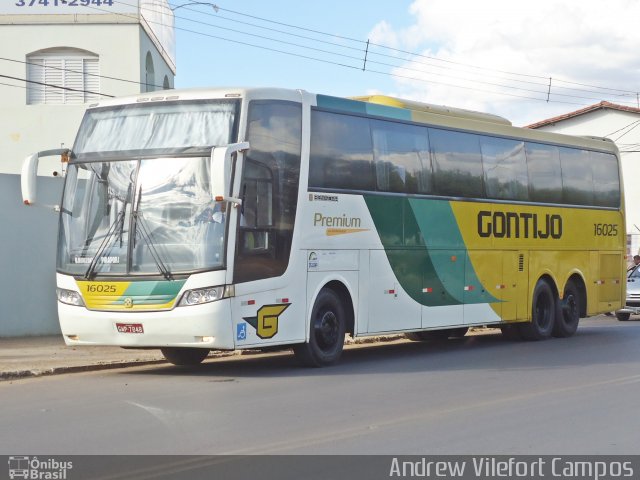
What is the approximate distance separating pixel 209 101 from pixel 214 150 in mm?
1335

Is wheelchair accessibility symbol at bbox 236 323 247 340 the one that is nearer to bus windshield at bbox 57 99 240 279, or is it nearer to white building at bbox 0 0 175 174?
bus windshield at bbox 57 99 240 279

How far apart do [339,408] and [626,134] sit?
44.1m

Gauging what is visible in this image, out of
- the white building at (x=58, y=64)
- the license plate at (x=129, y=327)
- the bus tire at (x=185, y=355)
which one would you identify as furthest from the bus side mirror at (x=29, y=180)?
the white building at (x=58, y=64)

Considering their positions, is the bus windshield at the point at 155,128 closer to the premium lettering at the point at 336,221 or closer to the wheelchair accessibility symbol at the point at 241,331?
the premium lettering at the point at 336,221

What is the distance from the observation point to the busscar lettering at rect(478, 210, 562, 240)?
1912cm

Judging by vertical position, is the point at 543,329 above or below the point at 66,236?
below

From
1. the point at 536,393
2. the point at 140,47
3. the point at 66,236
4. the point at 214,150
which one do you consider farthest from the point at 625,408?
the point at 140,47

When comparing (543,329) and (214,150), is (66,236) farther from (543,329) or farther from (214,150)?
(543,329)

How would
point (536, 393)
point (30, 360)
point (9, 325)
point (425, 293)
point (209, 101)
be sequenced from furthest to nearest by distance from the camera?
point (9, 325) < point (425, 293) < point (30, 360) < point (209, 101) < point (536, 393)

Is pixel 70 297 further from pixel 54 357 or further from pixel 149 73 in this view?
pixel 149 73

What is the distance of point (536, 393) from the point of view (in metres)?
12.5

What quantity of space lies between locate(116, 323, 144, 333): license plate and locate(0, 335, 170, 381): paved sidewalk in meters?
1.43

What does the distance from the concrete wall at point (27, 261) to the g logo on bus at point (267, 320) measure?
6593 mm

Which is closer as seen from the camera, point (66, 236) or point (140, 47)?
point (66, 236)
